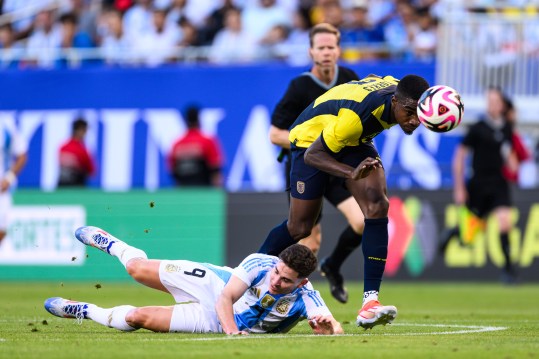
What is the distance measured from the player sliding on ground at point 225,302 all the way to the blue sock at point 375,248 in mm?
715

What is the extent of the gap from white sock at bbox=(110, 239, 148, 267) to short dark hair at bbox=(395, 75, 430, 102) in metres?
2.62

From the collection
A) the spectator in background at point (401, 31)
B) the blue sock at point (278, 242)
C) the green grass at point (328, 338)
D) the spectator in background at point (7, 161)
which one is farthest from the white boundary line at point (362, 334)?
the spectator in background at point (401, 31)

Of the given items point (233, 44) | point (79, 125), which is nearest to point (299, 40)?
point (233, 44)

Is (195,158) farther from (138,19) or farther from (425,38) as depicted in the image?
(425,38)

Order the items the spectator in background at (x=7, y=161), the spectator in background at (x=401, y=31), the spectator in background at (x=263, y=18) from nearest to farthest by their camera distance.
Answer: the spectator in background at (x=7, y=161) → the spectator in background at (x=401, y=31) → the spectator in background at (x=263, y=18)

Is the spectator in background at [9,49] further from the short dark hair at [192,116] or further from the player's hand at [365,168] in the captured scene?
the player's hand at [365,168]

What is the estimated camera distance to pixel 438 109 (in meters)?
9.76

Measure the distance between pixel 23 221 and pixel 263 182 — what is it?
14.4 feet

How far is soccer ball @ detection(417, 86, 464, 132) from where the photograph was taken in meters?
9.77

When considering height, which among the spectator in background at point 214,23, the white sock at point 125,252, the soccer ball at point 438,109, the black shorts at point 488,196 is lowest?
the white sock at point 125,252

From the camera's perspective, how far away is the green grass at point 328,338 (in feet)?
27.7

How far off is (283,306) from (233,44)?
13696 mm

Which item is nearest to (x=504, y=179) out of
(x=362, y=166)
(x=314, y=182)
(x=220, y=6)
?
(x=220, y=6)

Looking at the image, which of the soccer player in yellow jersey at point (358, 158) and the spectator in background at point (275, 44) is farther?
the spectator in background at point (275, 44)
